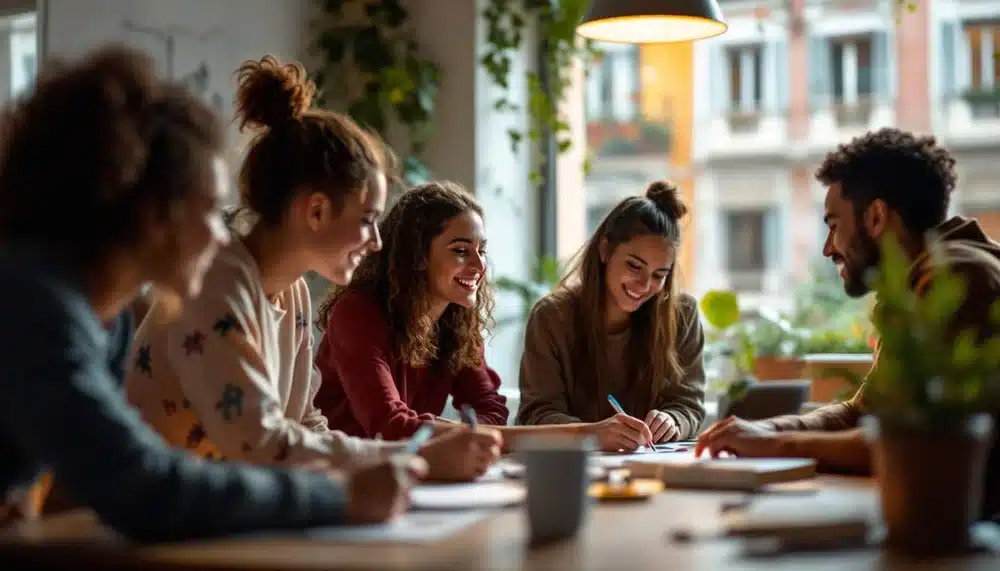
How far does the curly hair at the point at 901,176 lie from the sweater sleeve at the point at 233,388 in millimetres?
1152

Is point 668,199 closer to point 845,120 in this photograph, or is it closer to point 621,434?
point 621,434

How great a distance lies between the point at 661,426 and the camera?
7.61 ft

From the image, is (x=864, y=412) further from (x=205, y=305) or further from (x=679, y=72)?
(x=679, y=72)

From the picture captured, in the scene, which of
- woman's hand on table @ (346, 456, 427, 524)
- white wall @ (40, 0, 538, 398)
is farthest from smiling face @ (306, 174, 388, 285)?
white wall @ (40, 0, 538, 398)

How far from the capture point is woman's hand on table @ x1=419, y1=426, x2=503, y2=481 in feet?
5.59

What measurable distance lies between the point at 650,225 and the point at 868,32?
70.4 inches

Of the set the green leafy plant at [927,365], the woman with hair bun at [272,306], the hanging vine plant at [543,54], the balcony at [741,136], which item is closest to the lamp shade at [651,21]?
the woman with hair bun at [272,306]

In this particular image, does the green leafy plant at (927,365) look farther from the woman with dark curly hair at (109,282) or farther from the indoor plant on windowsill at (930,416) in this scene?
the woman with dark curly hair at (109,282)

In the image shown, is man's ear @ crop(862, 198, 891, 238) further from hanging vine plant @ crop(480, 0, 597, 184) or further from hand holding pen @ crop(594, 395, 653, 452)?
hanging vine plant @ crop(480, 0, 597, 184)

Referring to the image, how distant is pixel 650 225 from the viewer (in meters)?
2.72

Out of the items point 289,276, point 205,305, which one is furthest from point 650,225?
point 205,305

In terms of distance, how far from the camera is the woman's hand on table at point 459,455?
5.59 ft

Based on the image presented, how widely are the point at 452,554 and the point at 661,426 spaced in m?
1.18

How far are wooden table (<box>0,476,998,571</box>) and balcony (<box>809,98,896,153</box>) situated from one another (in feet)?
9.97
